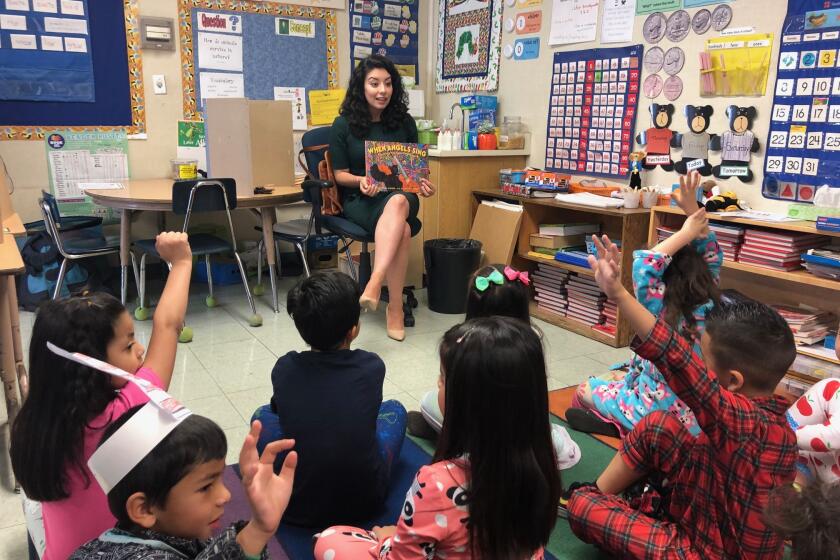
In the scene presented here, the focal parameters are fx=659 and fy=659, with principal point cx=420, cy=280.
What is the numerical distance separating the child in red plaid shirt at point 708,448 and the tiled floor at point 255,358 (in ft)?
3.76

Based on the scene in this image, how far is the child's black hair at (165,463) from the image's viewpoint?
95cm

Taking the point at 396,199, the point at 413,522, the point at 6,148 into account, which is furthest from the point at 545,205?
the point at 6,148

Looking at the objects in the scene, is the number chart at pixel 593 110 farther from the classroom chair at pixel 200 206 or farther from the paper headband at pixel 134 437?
the paper headband at pixel 134 437

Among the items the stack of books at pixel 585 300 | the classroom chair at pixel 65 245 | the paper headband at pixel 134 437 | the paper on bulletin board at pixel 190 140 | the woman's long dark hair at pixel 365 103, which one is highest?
the woman's long dark hair at pixel 365 103

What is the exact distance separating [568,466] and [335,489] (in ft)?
2.82

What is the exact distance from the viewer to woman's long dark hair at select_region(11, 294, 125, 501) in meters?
1.15

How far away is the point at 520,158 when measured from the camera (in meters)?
4.48

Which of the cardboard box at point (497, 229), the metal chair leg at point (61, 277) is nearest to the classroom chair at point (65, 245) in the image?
the metal chair leg at point (61, 277)

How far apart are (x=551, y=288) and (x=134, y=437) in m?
3.22

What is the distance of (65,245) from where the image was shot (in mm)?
3693

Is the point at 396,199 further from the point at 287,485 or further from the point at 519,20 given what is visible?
the point at 287,485

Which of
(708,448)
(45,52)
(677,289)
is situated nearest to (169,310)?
(708,448)

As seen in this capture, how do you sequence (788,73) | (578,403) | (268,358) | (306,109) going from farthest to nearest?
1. (306,109)
2. (268,358)
3. (788,73)
4. (578,403)

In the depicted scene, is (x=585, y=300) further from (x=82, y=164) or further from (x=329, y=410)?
(x=82, y=164)
